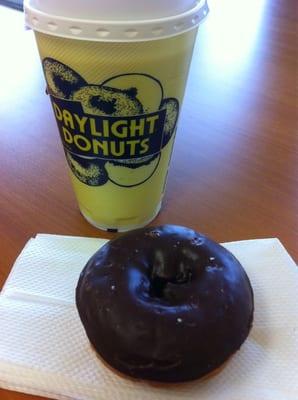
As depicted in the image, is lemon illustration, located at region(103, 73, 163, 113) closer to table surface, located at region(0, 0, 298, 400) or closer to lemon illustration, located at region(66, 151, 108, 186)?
lemon illustration, located at region(66, 151, 108, 186)

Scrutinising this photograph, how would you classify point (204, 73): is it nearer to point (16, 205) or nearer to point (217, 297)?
point (16, 205)

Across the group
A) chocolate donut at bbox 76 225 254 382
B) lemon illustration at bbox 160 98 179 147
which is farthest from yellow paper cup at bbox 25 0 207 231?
chocolate donut at bbox 76 225 254 382

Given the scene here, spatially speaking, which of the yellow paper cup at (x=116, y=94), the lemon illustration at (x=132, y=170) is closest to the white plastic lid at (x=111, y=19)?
the yellow paper cup at (x=116, y=94)

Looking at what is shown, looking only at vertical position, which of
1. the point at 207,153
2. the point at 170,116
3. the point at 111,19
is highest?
the point at 111,19

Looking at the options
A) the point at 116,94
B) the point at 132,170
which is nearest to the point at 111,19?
the point at 116,94

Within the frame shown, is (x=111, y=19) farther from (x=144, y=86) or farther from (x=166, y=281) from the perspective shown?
(x=166, y=281)
